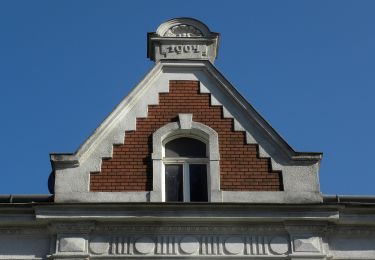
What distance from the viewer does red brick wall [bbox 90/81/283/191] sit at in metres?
15.8

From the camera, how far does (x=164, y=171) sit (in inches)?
635

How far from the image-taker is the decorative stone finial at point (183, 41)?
17.9 meters

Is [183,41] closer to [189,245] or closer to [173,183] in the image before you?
[173,183]

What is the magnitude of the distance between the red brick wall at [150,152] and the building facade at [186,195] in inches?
0.8

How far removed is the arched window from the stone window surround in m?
0.12

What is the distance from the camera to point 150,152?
16219mm

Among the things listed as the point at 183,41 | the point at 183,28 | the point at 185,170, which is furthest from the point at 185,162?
the point at 183,28

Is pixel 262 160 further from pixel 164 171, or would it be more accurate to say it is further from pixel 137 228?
pixel 137 228

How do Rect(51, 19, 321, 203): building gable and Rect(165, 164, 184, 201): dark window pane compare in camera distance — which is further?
Rect(165, 164, 184, 201): dark window pane

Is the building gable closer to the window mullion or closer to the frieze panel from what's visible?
the window mullion

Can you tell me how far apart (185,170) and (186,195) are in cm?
62

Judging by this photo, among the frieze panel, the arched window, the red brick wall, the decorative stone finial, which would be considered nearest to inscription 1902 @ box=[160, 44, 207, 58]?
the decorative stone finial

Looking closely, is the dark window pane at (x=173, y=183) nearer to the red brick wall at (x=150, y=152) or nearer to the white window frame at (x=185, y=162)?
the white window frame at (x=185, y=162)

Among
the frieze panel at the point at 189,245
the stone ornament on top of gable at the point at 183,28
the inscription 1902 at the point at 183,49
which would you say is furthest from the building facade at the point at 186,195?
the stone ornament on top of gable at the point at 183,28
